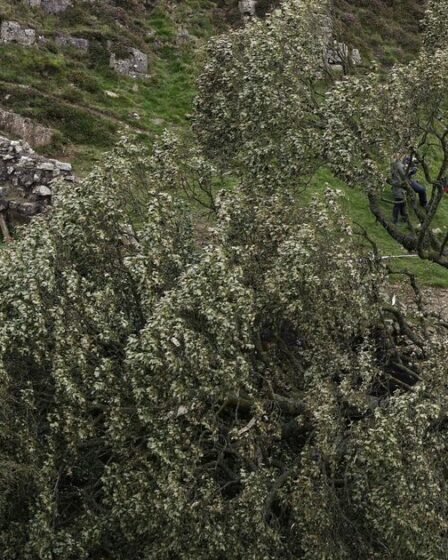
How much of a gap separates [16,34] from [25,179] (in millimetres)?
18728

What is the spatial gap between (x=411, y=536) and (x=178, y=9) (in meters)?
53.5

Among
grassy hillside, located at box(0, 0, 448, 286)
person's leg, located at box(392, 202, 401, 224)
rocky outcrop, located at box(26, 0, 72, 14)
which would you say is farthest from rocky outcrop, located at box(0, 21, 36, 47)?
person's leg, located at box(392, 202, 401, 224)

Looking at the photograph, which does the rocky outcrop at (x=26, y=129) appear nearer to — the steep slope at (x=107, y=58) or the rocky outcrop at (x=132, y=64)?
the steep slope at (x=107, y=58)

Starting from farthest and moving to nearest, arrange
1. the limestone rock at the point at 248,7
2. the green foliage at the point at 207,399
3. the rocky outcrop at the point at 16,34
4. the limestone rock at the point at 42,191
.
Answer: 1. the limestone rock at the point at 248,7
2. the rocky outcrop at the point at 16,34
3. the limestone rock at the point at 42,191
4. the green foliage at the point at 207,399

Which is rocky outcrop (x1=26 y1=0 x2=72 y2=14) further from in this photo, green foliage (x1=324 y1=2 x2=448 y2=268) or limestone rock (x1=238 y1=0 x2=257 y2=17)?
green foliage (x1=324 y1=2 x2=448 y2=268)

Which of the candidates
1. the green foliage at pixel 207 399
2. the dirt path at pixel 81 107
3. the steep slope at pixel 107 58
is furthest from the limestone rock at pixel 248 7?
the green foliage at pixel 207 399

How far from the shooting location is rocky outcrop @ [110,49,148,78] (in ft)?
178

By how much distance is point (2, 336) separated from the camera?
19641 millimetres

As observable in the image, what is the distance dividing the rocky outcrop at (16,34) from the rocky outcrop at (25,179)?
15.3 meters

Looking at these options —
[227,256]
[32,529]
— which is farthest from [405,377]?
[32,529]

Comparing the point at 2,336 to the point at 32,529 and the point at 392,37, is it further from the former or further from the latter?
the point at 392,37

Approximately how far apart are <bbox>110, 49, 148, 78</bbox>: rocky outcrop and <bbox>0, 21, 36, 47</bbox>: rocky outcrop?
5.40 m

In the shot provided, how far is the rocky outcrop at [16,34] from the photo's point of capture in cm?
5356

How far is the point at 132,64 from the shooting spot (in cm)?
5466
